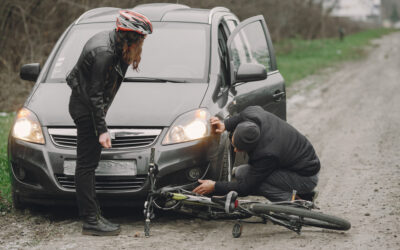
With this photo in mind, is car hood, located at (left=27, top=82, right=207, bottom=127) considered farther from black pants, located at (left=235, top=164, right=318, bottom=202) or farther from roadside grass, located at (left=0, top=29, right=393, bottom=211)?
roadside grass, located at (left=0, top=29, right=393, bottom=211)

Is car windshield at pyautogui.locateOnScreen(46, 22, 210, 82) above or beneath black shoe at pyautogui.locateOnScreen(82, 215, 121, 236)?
above

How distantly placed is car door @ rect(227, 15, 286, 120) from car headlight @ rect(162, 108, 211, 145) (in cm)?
56

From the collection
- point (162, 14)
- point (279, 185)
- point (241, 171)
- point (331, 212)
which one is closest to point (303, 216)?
point (279, 185)

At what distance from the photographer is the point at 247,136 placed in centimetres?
489

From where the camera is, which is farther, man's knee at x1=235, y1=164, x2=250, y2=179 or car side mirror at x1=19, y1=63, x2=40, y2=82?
car side mirror at x1=19, y1=63, x2=40, y2=82

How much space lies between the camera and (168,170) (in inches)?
197

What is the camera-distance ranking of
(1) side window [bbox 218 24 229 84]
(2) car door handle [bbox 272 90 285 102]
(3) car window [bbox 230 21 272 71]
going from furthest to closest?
1. (2) car door handle [bbox 272 90 285 102]
2. (3) car window [bbox 230 21 272 71]
3. (1) side window [bbox 218 24 229 84]

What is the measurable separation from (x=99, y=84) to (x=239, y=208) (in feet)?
4.78

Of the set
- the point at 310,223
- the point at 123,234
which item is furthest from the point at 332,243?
the point at 123,234

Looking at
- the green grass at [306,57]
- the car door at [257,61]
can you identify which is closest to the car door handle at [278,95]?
the car door at [257,61]

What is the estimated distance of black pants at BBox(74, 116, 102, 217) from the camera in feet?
15.9

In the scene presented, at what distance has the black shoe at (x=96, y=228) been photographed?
16.1 ft

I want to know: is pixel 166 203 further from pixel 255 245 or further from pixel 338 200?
pixel 338 200

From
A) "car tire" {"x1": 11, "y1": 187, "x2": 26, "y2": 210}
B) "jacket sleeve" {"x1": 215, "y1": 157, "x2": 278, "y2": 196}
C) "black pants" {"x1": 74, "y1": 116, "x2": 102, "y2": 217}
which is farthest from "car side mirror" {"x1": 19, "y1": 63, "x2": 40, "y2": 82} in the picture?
"jacket sleeve" {"x1": 215, "y1": 157, "x2": 278, "y2": 196}
